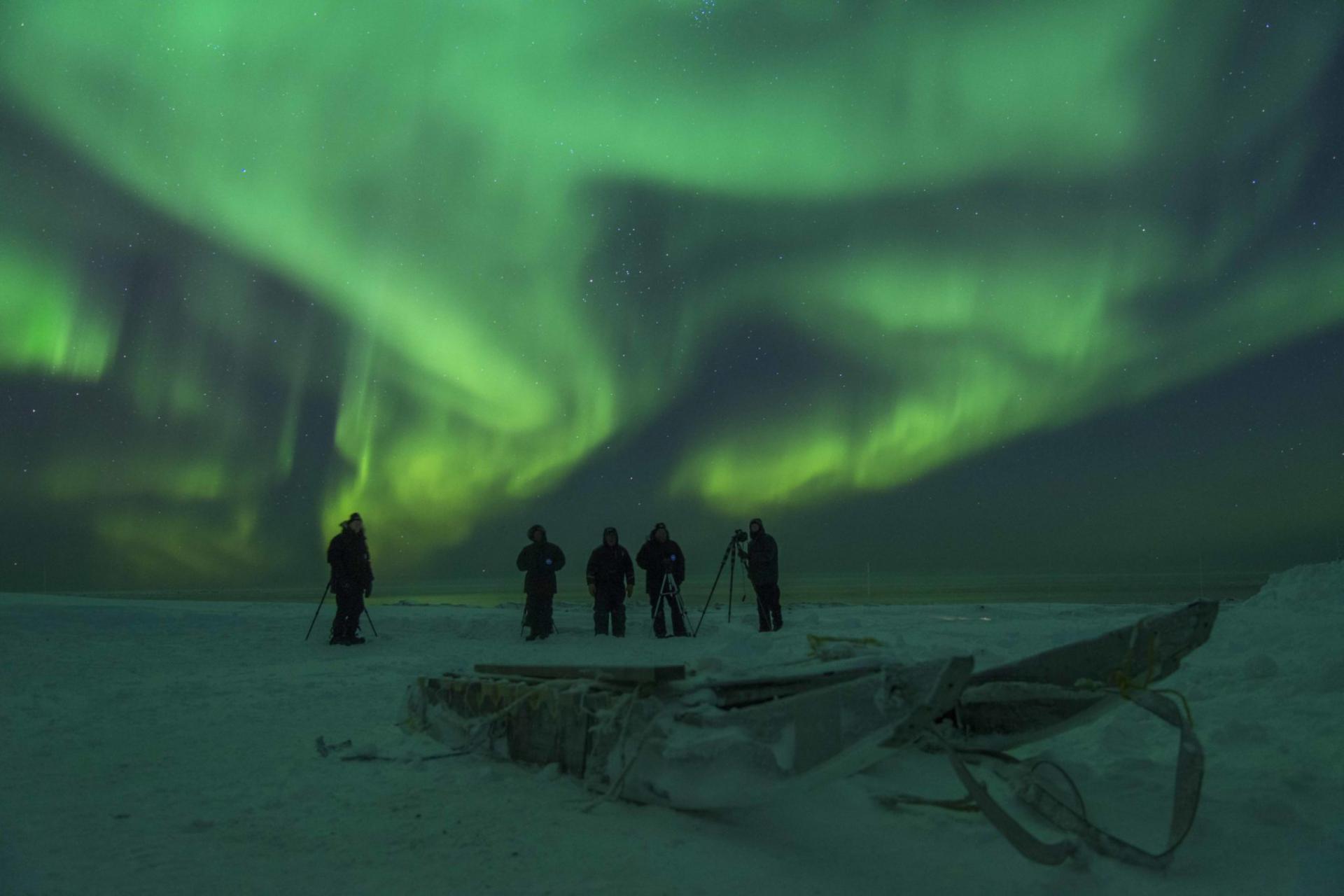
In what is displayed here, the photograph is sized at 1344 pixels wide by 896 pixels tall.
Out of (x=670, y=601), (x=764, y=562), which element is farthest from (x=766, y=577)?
(x=670, y=601)

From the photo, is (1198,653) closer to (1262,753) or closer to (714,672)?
(1262,753)

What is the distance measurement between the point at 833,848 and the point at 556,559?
32.9ft

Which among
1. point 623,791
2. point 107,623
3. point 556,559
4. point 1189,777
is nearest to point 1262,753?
point 1189,777

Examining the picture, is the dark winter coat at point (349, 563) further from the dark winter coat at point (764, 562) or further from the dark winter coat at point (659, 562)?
the dark winter coat at point (764, 562)

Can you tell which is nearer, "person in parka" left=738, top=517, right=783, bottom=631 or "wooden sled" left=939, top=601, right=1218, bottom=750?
"wooden sled" left=939, top=601, right=1218, bottom=750

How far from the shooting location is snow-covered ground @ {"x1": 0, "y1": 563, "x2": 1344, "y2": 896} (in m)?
3.00

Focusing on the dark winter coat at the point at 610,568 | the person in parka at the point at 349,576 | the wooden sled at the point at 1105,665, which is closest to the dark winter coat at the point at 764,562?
the dark winter coat at the point at 610,568

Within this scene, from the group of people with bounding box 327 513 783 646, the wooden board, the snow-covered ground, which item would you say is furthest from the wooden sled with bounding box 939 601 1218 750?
the group of people with bounding box 327 513 783 646

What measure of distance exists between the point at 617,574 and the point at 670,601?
957 millimetres

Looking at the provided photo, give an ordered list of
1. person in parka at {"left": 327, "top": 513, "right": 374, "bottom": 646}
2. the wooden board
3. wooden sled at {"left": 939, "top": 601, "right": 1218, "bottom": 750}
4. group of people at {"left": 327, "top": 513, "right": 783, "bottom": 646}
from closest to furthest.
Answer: wooden sled at {"left": 939, "top": 601, "right": 1218, "bottom": 750}, the wooden board, person in parka at {"left": 327, "top": 513, "right": 374, "bottom": 646}, group of people at {"left": 327, "top": 513, "right": 783, "bottom": 646}

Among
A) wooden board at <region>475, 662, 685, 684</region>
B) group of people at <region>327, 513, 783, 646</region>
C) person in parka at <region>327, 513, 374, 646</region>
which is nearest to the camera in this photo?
wooden board at <region>475, 662, 685, 684</region>

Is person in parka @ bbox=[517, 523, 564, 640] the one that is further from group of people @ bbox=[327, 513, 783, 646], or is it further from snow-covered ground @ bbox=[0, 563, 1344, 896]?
snow-covered ground @ bbox=[0, 563, 1344, 896]

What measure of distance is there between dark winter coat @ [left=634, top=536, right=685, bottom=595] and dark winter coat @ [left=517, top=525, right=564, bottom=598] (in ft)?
4.50

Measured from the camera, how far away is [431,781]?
432cm
